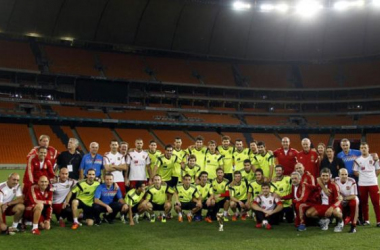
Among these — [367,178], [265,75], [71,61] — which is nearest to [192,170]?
[367,178]

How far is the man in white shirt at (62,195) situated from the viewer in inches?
370

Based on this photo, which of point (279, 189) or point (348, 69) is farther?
point (348, 69)

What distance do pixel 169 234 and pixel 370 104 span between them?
42253 mm

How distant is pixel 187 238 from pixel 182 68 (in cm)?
3768

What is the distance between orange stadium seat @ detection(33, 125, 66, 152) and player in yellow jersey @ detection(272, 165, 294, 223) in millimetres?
26861

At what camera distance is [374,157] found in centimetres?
924

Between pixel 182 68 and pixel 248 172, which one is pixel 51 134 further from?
pixel 248 172

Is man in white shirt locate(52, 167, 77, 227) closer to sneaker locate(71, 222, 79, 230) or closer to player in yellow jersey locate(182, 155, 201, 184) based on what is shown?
sneaker locate(71, 222, 79, 230)

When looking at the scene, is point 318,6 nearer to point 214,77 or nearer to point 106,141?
point 214,77

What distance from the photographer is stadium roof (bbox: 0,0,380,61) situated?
36500 millimetres

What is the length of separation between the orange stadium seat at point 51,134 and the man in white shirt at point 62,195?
Answer: 24660mm

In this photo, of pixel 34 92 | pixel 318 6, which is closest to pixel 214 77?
pixel 318 6

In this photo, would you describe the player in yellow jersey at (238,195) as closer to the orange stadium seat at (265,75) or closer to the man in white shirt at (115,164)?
the man in white shirt at (115,164)

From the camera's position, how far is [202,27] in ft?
134
